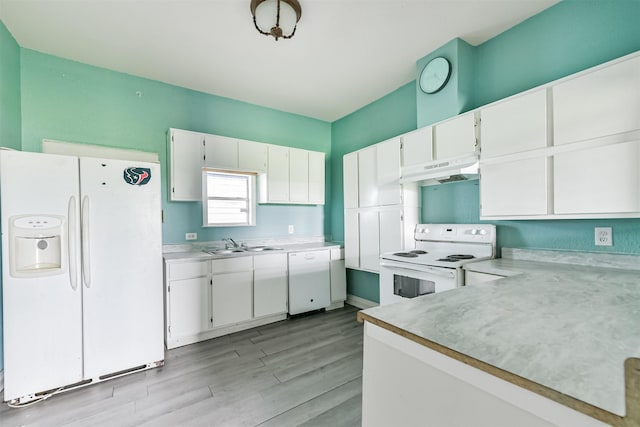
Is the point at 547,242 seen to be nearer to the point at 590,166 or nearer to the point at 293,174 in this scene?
the point at 590,166

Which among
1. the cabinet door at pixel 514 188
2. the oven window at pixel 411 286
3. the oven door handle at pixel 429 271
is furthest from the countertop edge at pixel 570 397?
the cabinet door at pixel 514 188

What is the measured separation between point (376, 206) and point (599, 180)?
1.88 m

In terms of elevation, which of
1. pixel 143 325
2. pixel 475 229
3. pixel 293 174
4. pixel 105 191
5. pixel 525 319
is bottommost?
pixel 143 325

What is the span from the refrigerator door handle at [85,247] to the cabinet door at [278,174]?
1.91 meters

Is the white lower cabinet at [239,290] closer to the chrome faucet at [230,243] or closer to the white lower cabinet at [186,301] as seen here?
the white lower cabinet at [186,301]

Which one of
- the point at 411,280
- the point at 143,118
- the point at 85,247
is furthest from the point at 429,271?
the point at 143,118

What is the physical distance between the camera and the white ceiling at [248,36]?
2.09 meters

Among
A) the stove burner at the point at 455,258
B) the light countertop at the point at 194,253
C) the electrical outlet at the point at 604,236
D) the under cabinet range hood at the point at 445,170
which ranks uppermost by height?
the under cabinet range hood at the point at 445,170

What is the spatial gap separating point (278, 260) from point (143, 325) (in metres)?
1.46

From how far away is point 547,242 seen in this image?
6.83ft

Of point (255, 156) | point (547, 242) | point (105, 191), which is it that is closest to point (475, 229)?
point (547, 242)

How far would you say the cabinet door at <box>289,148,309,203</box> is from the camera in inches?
149

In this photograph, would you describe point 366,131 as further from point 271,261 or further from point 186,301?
point 186,301

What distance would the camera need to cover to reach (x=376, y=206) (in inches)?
125
